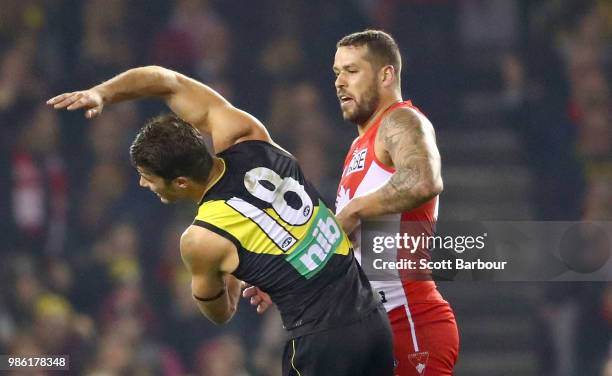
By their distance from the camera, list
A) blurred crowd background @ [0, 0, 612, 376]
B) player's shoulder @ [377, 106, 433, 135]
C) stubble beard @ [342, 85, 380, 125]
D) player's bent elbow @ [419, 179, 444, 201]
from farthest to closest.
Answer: blurred crowd background @ [0, 0, 612, 376]
stubble beard @ [342, 85, 380, 125]
player's shoulder @ [377, 106, 433, 135]
player's bent elbow @ [419, 179, 444, 201]

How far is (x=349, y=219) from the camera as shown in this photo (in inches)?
162

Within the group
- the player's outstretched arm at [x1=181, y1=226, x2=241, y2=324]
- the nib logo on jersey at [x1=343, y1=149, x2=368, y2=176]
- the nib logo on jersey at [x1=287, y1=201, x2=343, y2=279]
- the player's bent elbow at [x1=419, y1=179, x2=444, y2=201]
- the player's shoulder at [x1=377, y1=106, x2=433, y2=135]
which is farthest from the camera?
the nib logo on jersey at [x1=343, y1=149, x2=368, y2=176]

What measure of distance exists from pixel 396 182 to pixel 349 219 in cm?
23

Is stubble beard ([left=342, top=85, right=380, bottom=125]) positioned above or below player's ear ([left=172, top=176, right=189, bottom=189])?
above

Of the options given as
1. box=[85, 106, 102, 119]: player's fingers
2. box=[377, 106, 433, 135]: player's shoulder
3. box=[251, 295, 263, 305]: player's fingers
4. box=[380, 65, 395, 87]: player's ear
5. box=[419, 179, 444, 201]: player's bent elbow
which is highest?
box=[380, 65, 395, 87]: player's ear

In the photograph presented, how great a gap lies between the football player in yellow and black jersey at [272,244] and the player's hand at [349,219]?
0.64ft

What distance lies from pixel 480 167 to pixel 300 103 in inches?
64.0

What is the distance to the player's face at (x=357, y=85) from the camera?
4.52m

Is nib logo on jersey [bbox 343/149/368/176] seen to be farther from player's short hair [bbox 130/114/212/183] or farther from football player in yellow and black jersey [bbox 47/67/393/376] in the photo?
player's short hair [bbox 130/114/212/183]

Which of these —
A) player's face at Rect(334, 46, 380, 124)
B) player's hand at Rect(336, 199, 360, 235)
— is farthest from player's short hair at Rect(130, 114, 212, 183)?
player's face at Rect(334, 46, 380, 124)

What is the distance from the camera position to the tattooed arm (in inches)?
159

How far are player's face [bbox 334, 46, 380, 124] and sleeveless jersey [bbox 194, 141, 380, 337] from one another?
2.47ft

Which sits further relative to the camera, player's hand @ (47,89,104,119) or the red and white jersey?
the red and white jersey

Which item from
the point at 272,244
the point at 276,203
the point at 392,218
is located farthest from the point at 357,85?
the point at 272,244
